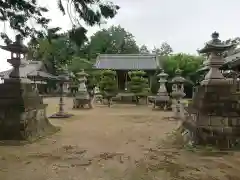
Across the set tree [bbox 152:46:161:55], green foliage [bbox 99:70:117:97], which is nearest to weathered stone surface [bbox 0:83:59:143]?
green foliage [bbox 99:70:117:97]

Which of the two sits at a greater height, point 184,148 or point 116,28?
point 116,28

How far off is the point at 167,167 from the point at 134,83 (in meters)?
16.2

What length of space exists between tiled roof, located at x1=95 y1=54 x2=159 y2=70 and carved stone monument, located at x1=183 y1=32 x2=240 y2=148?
17035 millimetres

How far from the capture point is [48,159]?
552 centimetres

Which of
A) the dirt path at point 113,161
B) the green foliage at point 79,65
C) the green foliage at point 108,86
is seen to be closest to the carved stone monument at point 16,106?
the dirt path at point 113,161

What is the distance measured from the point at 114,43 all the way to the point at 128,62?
1700cm

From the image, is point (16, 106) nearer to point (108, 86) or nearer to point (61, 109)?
point (61, 109)

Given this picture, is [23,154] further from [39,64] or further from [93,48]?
[93,48]

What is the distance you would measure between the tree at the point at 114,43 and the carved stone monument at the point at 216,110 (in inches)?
1222

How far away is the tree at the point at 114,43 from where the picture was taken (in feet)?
127

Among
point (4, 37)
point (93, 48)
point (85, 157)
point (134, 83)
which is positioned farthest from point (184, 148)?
point (93, 48)

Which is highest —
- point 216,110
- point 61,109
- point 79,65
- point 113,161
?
point 79,65

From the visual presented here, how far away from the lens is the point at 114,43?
41.5 m

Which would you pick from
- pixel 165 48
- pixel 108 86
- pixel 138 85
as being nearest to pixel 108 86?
pixel 108 86
